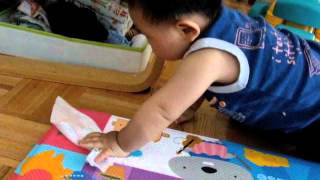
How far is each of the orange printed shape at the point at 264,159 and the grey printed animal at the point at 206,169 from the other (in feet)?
0.14

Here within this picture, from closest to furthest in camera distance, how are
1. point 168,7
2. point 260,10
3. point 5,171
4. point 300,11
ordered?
point 168,7 < point 5,171 < point 300,11 < point 260,10

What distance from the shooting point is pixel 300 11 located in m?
0.98

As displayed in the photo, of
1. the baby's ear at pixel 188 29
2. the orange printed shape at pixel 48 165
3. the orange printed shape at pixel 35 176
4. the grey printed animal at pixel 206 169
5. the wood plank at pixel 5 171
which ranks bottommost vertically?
the wood plank at pixel 5 171

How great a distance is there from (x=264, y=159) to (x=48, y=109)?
17.8 inches

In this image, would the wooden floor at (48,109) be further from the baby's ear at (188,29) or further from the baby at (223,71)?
the baby's ear at (188,29)

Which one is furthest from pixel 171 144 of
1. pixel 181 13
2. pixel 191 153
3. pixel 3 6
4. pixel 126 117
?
pixel 3 6

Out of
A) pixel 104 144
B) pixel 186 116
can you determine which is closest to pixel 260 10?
pixel 186 116

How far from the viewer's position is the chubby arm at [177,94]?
57cm

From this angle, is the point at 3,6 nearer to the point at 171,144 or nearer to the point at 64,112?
the point at 64,112

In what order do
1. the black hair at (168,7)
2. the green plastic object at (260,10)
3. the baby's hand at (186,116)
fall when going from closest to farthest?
the black hair at (168,7), the baby's hand at (186,116), the green plastic object at (260,10)

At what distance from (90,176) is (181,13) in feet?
0.97

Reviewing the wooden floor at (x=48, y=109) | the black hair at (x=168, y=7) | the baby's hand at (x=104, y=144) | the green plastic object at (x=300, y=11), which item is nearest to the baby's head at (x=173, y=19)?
the black hair at (x=168, y=7)

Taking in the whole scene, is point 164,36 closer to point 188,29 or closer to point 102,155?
point 188,29

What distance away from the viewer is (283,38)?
688 millimetres
